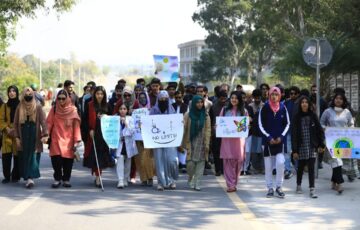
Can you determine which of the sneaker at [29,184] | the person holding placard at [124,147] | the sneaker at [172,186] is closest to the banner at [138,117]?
the person holding placard at [124,147]

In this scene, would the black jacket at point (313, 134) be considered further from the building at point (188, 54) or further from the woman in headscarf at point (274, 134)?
the building at point (188, 54)

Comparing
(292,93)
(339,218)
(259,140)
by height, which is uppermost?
(292,93)

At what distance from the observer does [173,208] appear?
335 inches

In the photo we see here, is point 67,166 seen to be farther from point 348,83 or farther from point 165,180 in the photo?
point 348,83

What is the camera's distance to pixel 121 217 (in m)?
7.85

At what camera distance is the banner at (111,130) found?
33.8 feet

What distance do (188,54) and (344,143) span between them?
13083cm

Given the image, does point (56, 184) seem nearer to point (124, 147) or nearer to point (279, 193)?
point (124, 147)

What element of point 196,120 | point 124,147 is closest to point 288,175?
point 196,120

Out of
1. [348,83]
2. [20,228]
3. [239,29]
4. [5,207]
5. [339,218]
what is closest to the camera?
[20,228]

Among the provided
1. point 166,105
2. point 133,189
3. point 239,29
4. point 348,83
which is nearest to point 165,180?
point 133,189

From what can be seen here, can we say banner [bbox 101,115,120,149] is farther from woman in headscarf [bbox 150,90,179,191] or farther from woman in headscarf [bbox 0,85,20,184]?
woman in headscarf [bbox 0,85,20,184]

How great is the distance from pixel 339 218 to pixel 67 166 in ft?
15.7

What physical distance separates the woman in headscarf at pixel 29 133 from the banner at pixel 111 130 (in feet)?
3.23
